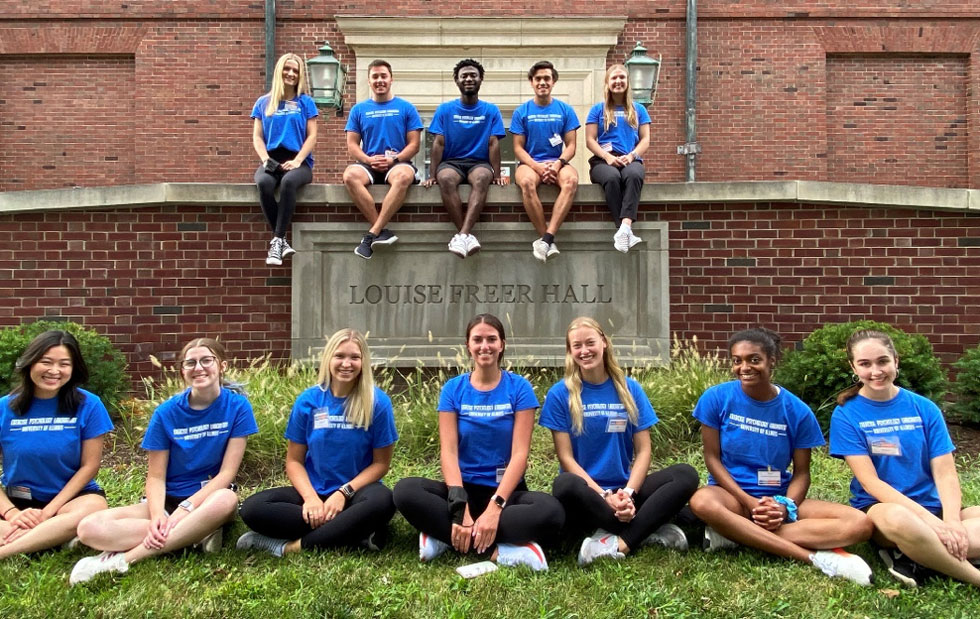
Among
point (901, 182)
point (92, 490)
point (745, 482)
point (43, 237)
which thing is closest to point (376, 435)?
point (92, 490)

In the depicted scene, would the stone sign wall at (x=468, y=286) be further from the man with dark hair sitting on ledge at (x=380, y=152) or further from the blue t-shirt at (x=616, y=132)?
the blue t-shirt at (x=616, y=132)

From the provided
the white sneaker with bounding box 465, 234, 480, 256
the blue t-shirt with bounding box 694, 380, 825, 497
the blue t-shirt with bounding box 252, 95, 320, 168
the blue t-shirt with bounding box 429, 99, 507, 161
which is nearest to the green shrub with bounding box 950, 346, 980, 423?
the blue t-shirt with bounding box 694, 380, 825, 497

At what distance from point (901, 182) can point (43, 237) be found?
11.0 m

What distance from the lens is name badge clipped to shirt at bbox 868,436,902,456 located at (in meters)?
3.71

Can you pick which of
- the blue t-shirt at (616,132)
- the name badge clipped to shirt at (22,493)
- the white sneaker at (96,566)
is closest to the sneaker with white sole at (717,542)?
the white sneaker at (96,566)

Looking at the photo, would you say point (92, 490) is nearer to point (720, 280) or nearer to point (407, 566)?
point (407, 566)

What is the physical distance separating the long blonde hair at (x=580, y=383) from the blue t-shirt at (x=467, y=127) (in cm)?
340

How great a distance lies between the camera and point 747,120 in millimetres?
12117

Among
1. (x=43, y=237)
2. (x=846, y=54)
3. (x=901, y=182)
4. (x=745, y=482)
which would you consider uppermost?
(x=846, y=54)

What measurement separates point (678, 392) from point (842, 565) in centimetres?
257

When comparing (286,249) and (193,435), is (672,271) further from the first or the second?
(193,435)

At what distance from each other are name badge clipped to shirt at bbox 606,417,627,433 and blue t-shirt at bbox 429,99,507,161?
365 cm

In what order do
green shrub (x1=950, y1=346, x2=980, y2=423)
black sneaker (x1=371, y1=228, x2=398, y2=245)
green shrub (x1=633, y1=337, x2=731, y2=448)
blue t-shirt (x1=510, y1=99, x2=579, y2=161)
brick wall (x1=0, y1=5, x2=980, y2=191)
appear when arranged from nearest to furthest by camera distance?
1. green shrub (x1=633, y1=337, x2=731, y2=448)
2. green shrub (x1=950, y1=346, x2=980, y2=423)
3. black sneaker (x1=371, y1=228, x2=398, y2=245)
4. blue t-shirt (x1=510, y1=99, x2=579, y2=161)
5. brick wall (x1=0, y1=5, x2=980, y2=191)

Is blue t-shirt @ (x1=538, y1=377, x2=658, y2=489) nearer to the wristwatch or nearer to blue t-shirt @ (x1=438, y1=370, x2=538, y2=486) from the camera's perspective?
blue t-shirt @ (x1=438, y1=370, x2=538, y2=486)
